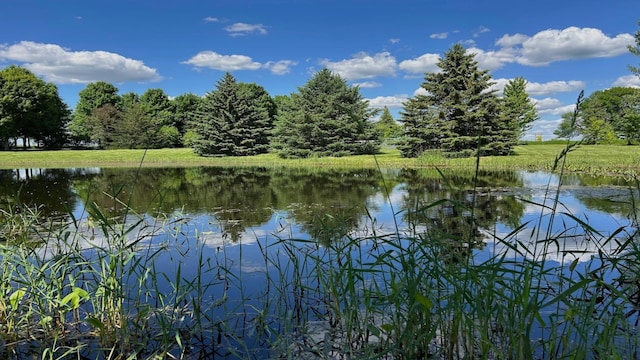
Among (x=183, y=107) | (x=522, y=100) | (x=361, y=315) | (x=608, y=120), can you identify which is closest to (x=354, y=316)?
(x=361, y=315)

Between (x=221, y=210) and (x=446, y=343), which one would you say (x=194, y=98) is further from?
(x=446, y=343)

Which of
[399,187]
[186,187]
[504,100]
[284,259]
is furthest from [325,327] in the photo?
[504,100]

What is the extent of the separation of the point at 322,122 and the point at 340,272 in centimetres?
2864

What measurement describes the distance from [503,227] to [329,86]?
27924 mm

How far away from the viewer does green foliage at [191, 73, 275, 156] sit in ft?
113

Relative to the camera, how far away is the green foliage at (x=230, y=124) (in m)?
34.5

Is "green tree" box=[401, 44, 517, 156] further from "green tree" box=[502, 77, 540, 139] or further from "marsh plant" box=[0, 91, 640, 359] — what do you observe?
"marsh plant" box=[0, 91, 640, 359]

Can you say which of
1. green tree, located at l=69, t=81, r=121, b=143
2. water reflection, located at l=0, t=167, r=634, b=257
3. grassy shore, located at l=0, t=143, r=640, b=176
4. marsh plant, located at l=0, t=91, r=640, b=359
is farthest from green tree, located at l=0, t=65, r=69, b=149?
marsh plant, located at l=0, t=91, r=640, b=359

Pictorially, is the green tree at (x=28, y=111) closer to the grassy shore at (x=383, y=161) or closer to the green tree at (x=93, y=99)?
the green tree at (x=93, y=99)

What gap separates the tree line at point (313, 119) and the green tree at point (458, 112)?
6cm

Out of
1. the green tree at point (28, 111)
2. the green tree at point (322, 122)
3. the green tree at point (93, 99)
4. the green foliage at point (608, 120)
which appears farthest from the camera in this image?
the green tree at point (93, 99)

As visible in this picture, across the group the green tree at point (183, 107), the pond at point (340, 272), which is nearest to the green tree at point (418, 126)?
the pond at point (340, 272)

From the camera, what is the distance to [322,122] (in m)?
31.0

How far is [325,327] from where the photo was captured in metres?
3.07
